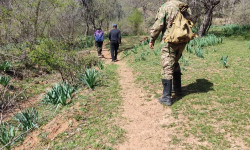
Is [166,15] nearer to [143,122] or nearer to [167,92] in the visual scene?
[167,92]

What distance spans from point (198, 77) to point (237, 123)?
2269 millimetres

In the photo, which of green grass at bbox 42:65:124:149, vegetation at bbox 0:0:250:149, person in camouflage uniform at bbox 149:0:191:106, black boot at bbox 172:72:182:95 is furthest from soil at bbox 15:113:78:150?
black boot at bbox 172:72:182:95

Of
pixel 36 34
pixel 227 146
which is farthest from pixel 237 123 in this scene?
pixel 36 34

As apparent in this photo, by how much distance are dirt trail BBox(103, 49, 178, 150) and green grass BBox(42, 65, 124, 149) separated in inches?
7.3

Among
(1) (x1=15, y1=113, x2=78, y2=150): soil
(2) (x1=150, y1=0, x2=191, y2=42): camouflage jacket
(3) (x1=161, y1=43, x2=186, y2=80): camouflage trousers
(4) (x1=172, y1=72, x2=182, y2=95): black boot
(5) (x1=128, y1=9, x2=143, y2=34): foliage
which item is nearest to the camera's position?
(1) (x1=15, y1=113, x2=78, y2=150): soil

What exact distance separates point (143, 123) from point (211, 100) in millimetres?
1518

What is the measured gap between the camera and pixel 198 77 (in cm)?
513

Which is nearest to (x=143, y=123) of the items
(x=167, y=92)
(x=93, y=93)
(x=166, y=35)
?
(x=167, y=92)

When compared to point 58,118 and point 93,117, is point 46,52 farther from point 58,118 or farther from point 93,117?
point 93,117

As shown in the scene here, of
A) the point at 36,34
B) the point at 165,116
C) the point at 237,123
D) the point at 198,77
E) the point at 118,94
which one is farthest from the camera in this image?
the point at 36,34

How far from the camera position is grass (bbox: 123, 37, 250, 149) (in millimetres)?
2744

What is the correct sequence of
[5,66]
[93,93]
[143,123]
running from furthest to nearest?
[5,66] < [93,93] < [143,123]

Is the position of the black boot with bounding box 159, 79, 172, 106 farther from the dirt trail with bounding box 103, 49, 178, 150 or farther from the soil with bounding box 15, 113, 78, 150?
the soil with bounding box 15, 113, 78, 150

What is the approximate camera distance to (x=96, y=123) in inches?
138
